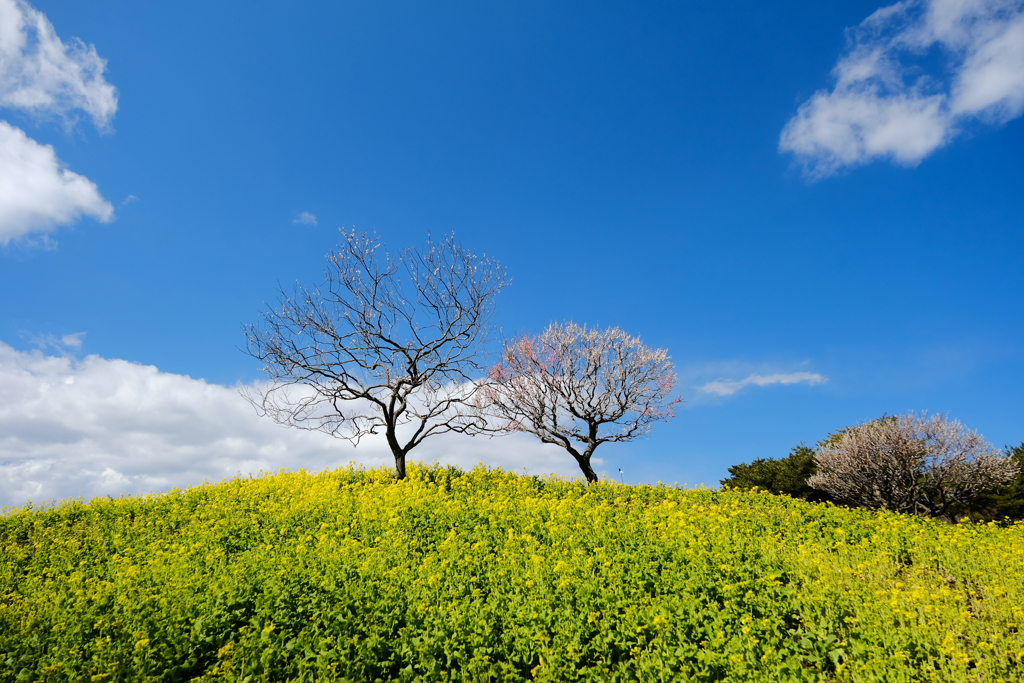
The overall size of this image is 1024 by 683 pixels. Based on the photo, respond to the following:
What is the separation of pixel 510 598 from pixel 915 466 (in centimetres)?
2564

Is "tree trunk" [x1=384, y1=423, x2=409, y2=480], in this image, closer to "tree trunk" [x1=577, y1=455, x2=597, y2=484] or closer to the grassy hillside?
the grassy hillside

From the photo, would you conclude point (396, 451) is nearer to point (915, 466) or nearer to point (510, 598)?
point (510, 598)

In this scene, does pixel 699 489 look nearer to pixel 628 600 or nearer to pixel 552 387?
pixel 552 387

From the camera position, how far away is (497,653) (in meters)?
6.90

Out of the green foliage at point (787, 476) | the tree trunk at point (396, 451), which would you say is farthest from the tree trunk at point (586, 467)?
the green foliage at point (787, 476)

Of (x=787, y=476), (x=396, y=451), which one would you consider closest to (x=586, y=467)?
(x=396, y=451)

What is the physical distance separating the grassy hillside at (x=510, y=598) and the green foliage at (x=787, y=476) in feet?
60.2

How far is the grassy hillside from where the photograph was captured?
670cm

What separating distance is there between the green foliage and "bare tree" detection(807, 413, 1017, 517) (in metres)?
3.44

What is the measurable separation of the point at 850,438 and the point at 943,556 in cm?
1822

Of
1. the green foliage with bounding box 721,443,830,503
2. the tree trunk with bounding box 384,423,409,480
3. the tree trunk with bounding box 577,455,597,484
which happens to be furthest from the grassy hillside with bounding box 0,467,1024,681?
the green foliage with bounding box 721,443,830,503

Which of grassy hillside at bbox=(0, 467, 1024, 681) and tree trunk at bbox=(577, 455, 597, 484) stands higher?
tree trunk at bbox=(577, 455, 597, 484)

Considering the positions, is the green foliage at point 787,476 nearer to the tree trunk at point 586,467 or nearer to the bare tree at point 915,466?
the bare tree at point 915,466

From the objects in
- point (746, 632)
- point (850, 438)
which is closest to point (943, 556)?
point (746, 632)
